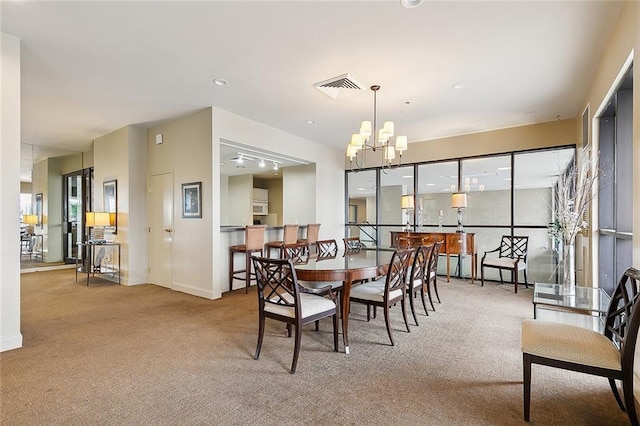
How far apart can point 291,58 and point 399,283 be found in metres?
2.60

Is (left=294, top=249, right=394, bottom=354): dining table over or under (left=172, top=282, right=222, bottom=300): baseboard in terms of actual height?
over

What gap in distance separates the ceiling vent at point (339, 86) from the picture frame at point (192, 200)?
2.42m

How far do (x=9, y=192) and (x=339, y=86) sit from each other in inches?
136

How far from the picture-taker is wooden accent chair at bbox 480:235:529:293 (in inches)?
203

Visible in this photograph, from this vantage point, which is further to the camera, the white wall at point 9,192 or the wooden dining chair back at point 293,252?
the wooden dining chair back at point 293,252

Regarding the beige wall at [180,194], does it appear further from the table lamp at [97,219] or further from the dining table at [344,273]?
the dining table at [344,273]

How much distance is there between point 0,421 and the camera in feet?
6.04

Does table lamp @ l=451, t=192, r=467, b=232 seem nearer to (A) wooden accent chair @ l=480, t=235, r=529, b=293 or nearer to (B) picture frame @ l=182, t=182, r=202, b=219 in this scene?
(A) wooden accent chair @ l=480, t=235, r=529, b=293

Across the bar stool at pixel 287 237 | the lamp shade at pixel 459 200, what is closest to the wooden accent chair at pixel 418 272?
the bar stool at pixel 287 237

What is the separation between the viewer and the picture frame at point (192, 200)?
4.85 metres

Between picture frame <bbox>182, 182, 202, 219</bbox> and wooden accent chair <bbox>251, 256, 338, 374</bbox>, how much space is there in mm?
2578

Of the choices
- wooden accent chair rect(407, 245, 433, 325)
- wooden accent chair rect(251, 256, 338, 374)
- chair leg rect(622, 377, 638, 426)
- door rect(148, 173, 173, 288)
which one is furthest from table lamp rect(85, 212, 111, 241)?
chair leg rect(622, 377, 638, 426)

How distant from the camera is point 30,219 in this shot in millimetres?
7238

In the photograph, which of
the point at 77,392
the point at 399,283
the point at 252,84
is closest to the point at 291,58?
the point at 252,84
